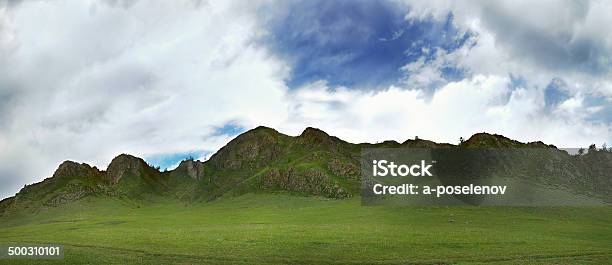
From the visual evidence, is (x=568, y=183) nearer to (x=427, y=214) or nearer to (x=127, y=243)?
(x=427, y=214)

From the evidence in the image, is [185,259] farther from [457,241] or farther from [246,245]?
[457,241]

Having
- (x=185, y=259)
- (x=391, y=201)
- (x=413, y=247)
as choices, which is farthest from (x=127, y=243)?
(x=391, y=201)

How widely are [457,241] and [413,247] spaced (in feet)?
27.7

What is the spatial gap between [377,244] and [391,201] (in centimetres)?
11051

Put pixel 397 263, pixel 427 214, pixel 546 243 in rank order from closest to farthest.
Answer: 1. pixel 397 263
2. pixel 546 243
3. pixel 427 214

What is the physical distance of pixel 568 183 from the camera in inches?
7402

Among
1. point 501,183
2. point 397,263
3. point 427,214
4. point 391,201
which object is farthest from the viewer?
point 501,183

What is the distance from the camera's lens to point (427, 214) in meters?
123

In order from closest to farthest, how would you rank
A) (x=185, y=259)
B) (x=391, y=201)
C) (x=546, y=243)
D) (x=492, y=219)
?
1. (x=185, y=259)
2. (x=546, y=243)
3. (x=492, y=219)
4. (x=391, y=201)

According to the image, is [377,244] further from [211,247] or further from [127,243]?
[127,243]

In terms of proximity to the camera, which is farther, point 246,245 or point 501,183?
point 501,183

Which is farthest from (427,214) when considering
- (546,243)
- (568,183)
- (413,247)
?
(568,183)

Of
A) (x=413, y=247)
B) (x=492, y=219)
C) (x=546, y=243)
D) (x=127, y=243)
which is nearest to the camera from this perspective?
(x=413, y=247)

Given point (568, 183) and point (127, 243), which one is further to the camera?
point (568, 183)
